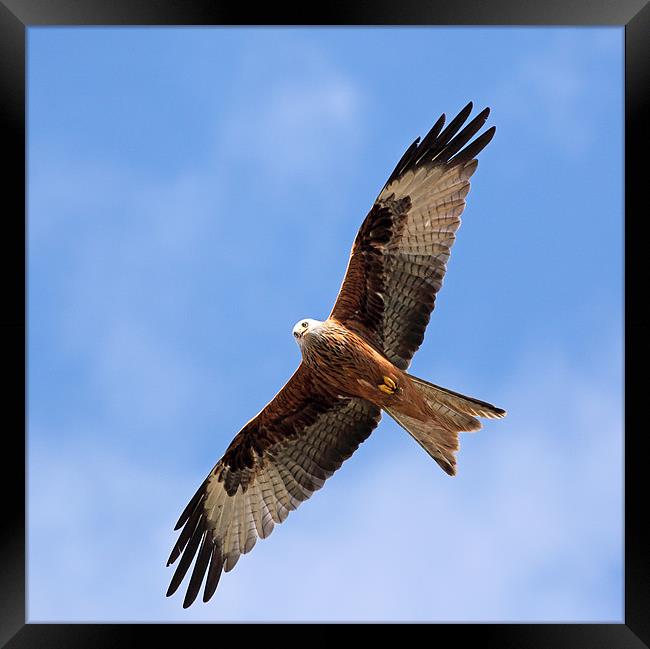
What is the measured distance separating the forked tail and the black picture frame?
1.58 m

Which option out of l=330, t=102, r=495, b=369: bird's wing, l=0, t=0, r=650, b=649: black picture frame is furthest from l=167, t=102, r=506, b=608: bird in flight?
l=0, t=0, r=650, b=649: black picture frame

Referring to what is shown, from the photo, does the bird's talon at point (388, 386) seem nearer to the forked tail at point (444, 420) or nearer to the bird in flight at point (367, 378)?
the bird in flight at point (367, 378)

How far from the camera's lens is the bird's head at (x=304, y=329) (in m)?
7.59

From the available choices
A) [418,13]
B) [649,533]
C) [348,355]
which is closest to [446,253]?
[348,355]

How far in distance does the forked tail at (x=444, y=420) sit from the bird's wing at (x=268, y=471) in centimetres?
69

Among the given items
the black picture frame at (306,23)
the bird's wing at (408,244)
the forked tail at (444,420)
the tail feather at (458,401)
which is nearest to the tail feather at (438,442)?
the forked tail at (444,420)

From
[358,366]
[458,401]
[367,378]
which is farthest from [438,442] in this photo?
[358,366]

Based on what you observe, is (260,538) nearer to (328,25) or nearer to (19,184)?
(19,184)

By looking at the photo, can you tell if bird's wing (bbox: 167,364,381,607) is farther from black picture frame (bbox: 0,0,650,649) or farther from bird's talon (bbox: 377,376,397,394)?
black picture frame (bbox: 0,0,650,649)

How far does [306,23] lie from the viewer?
20.0ft

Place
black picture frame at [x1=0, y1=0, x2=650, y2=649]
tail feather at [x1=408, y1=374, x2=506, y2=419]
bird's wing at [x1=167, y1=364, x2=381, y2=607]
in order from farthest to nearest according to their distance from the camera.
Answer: bird's wing at [x1=167, y1=364, x2=381, y2=607] → tail feather at [x1=408, y1=374, x2=506, y2=419] → black picture frame at [x1=0, y1=0, x2=650, y2=649]

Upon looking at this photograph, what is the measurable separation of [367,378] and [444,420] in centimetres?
71

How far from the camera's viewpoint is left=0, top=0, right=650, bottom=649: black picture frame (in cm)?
583

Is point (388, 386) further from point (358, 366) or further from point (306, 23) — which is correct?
point (306, 23)
